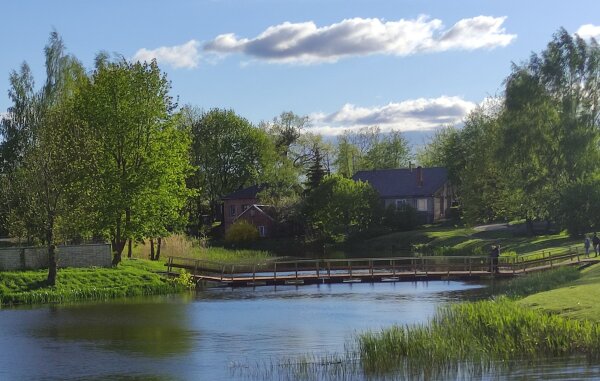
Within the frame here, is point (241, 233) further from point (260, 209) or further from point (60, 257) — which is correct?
point (60, 257)

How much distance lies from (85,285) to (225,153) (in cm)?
6684

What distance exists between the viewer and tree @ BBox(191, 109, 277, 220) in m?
111

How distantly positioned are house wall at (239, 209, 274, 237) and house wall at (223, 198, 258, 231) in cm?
600

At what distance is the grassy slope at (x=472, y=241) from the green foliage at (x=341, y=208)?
12.8 feet

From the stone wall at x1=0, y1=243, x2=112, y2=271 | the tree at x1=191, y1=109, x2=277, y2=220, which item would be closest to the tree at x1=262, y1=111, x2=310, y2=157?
the tree at x1=191, y1=109, x2=277, y2=220

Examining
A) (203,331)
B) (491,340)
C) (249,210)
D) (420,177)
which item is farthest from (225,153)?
(491,340)

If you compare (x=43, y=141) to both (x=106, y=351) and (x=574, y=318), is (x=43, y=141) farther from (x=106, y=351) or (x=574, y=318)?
(x=574, y=318)

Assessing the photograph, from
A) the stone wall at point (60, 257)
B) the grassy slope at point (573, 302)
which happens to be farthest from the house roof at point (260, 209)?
the grassy slope at point (573, 302)

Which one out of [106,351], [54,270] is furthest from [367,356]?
[54,270]

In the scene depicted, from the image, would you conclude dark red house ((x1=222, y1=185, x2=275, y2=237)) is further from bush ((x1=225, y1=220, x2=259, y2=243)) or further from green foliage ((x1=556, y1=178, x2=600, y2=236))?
green foliage ((x1=556, y1=178, x2=600, y2=236))

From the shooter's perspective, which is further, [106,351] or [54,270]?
[54,270]

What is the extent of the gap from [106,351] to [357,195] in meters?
64.8

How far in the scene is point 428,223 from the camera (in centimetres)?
10388

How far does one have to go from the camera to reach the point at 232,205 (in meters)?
110
